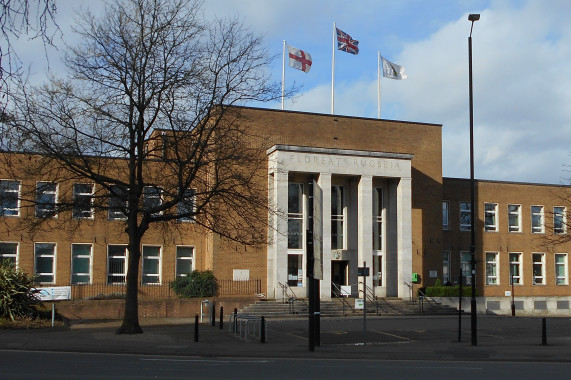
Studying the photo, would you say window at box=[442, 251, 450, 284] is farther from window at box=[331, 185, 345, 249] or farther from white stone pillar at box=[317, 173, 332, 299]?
white stone pillar at box=[317, 173, 332, 299]

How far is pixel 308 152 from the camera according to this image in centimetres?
3884

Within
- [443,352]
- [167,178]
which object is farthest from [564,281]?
[167,178]

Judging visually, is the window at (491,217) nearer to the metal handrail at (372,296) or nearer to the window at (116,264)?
the metal handrail at (372,296)

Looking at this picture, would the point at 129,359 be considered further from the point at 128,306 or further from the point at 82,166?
the point at 82,166

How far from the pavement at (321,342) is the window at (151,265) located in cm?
989

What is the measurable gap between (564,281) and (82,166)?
41.3 meters

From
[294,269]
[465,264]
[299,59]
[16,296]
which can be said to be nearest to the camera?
[16,296]

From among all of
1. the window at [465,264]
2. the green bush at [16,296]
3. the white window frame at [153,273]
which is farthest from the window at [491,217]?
the green bush at [16,296]

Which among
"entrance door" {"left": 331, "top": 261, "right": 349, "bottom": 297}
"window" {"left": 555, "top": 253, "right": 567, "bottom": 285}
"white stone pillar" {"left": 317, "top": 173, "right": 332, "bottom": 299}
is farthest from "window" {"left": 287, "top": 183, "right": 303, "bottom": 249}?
"window" {"left": 555, "top": 253, "right": 567, "bottom": 285}

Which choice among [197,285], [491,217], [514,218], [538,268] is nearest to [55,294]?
[197,285]

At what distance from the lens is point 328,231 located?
127 feet

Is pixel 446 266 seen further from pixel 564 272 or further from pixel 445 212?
pixel 564 272

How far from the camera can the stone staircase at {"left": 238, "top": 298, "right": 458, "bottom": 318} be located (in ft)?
115

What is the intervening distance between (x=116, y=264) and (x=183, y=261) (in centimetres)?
410
